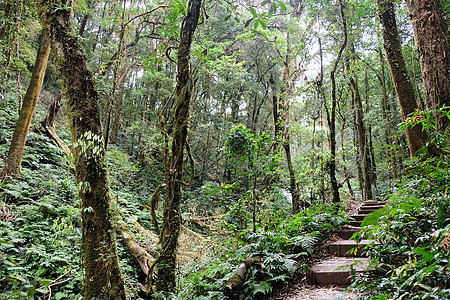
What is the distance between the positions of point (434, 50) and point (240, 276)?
5409 mm

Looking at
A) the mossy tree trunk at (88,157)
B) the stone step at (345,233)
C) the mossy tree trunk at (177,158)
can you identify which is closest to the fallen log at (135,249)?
the mossy tree trunk at (88,157)

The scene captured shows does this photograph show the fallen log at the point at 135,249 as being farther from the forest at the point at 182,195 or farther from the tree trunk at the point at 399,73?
the tree trunk at the point at 399,73

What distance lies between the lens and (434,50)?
4805 mm

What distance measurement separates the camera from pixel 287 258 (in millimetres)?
4176

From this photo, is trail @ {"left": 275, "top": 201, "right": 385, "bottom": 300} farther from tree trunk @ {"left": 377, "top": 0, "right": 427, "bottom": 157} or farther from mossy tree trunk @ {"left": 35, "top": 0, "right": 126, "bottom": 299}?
tree trunk @ {"left": 377, "top": 0, "right": 427, "bottom": 157}

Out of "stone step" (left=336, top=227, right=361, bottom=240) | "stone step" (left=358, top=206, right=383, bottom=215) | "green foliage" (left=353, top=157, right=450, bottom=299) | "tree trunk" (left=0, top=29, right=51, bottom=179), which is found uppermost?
"tree trunk" (left=0, top=29, right=51, bottom=179)

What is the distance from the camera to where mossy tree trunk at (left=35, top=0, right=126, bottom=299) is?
326 centimetres

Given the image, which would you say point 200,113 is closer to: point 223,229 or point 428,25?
point 223,229

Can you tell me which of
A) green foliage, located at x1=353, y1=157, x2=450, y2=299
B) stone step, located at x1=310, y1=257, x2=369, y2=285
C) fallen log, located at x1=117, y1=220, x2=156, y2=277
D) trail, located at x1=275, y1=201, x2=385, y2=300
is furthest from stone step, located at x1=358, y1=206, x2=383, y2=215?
fallen log, located at x1=117, y1=220, x2=156, y2=277

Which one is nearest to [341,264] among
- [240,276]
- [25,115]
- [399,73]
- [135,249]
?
[240,276]

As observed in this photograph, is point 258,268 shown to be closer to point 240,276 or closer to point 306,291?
point 240,276

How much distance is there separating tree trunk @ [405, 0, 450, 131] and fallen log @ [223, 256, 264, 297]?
13.2ft

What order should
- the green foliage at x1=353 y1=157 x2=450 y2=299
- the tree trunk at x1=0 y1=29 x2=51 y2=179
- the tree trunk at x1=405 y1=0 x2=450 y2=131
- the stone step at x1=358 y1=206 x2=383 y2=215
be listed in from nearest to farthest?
the green foliage at x1=353 y1=157 x2=450 y2=299, the tree trunk at x1=405 y1=0 x2=450 y2=131, the tree trunk at x1=0 y1=29 x2=51 y2=179, the stone step at x1=358 y1=206 x2=383 y2=215

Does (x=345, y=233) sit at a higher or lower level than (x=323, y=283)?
higher
